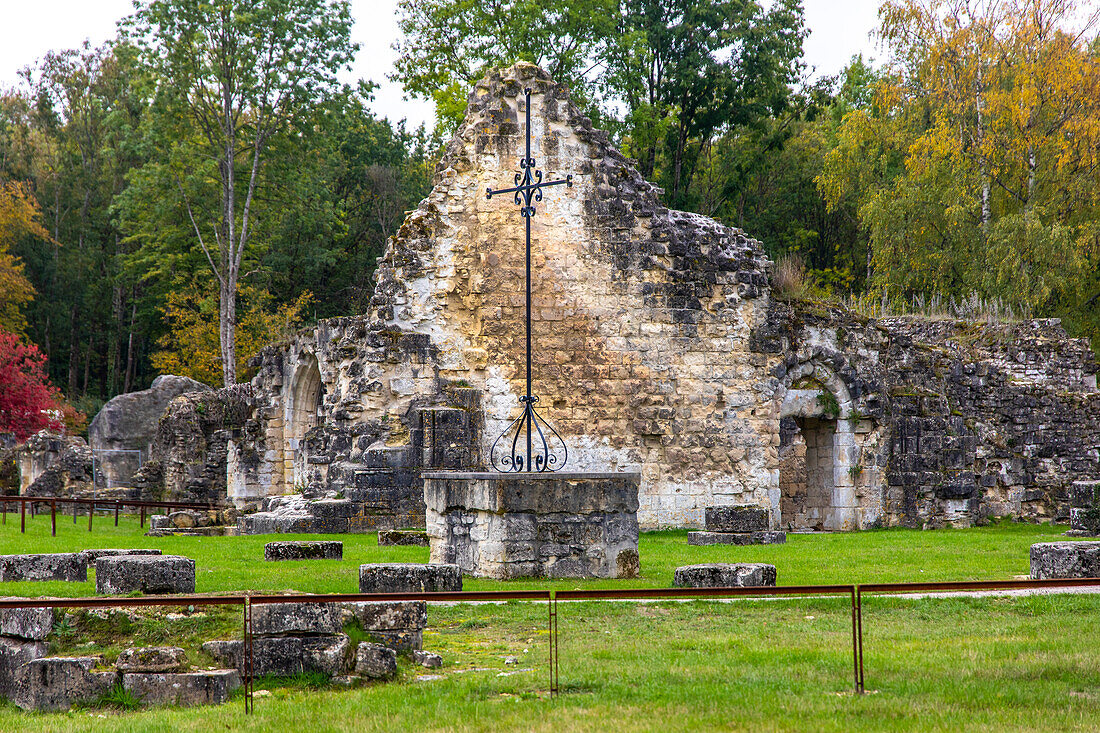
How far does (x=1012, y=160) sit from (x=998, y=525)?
1532cm

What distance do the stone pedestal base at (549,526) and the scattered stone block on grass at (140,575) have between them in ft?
9.75

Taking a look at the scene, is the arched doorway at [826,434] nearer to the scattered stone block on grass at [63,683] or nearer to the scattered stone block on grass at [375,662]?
the scattered stone block on grass at [375,662]

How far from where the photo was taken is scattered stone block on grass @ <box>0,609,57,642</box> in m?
6.79

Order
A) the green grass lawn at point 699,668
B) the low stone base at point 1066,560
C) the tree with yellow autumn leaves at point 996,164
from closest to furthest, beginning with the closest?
the green grass lawn at point 699,668 → the low stone base at point 1066,560 → the tree with yellow autumn leaves at point 996,164

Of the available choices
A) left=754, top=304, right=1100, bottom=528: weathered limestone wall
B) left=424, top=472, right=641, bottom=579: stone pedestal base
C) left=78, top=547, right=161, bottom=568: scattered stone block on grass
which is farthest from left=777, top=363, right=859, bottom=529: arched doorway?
left=78, top=547, right=161, bottom=568: scattered stone block on grass

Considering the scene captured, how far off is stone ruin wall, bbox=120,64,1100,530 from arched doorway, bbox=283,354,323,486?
2413mm

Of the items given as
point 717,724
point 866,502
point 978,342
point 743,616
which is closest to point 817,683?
point 717,724

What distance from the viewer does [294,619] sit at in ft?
22.3

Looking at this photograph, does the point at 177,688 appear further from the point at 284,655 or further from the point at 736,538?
the point at 736,538

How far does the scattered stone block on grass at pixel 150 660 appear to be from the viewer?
21.0 ft

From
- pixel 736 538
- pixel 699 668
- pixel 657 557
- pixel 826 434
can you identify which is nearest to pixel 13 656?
pixel 699 668

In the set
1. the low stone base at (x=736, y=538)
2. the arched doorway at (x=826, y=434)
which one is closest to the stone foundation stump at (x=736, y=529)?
the low stone base at (x=736, y=538)

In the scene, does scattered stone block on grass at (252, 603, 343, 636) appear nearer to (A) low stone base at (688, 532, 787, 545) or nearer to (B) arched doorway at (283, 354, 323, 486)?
(A) low stone base at (688, 532, 787, 545)

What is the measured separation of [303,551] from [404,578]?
3.73 m
